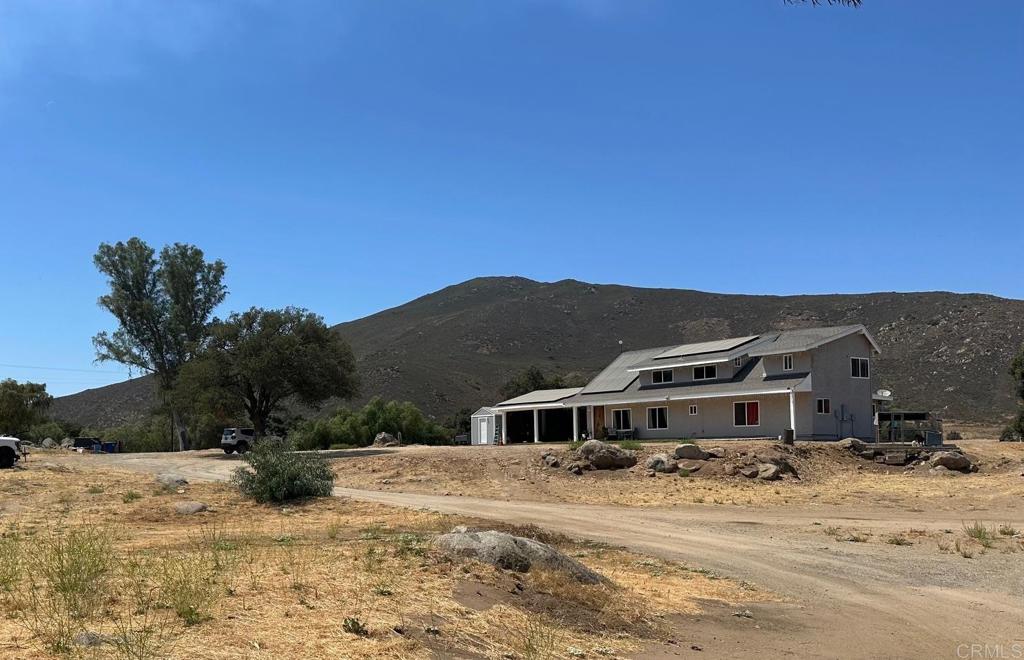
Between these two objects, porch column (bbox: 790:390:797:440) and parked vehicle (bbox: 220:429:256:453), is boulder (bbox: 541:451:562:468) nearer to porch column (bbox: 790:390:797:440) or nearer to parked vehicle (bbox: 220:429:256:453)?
porch column (bbox: 790:390:797:440)

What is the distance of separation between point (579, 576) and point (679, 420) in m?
38.0

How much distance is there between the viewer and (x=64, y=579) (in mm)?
7680

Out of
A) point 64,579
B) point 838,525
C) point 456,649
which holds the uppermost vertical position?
point 64,579

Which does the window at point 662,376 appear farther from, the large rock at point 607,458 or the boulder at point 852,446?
the large rock at point 607,458

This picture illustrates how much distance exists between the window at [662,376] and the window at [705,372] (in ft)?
6.10

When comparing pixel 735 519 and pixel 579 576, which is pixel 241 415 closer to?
pixel 735 519

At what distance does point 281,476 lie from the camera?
2278cm

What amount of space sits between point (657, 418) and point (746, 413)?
250 inches

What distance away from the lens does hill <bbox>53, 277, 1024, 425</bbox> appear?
8025 centimetres

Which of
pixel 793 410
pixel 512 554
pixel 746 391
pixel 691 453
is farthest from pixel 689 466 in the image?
pixel 512 554

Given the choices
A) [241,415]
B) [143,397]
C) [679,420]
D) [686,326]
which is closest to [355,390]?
[241,415]

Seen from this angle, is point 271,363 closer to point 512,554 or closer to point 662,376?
point 662,376

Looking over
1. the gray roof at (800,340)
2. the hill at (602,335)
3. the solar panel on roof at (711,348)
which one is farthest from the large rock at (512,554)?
the hill at (602,335)

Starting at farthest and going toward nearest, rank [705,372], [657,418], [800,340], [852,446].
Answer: [657,418] → [705,372] → [800,340] → [852,446]
